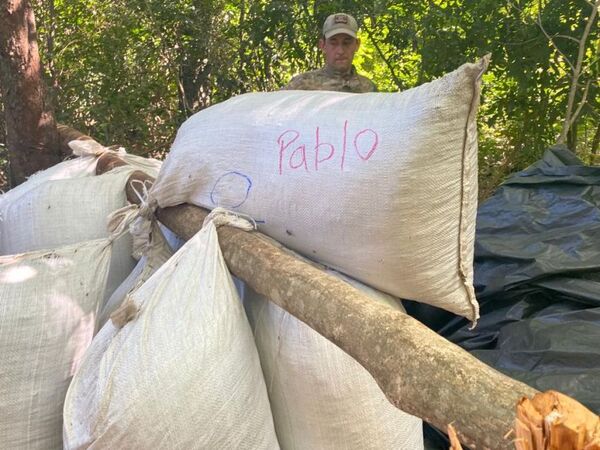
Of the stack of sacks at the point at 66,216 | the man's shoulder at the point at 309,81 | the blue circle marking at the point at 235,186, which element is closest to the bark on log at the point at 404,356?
the blue circle marking at the point at 235,186

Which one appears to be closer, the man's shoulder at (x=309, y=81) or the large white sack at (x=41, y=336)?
the large white sack at (x=41, y=336)

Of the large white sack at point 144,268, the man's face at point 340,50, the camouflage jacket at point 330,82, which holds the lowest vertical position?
the large white sack at point 144,268

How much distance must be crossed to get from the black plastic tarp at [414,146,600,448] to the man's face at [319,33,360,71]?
1347 mm

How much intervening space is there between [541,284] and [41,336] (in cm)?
123

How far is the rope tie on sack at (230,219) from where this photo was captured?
1.37 m

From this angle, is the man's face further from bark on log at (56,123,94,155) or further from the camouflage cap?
bark on log at (56,123,94,155)

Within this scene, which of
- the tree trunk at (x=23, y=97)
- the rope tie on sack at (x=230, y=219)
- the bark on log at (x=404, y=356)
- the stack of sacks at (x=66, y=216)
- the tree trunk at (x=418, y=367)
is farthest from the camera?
the tree trunk at (x=23, y=97)

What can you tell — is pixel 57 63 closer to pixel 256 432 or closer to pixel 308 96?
pixel 308 96

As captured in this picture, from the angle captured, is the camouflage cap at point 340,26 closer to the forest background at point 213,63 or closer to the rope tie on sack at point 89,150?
the forest background at point 213,63

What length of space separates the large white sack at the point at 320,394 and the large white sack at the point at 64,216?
0.71 m

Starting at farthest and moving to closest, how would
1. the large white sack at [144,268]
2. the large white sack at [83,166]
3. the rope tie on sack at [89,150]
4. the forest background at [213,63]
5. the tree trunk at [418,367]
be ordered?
the forest background at [213,63] < the rope tie on sack at [89,150] < the large white sack at [83,166] < the large white sack at [144,268] < the tree trunk at [418,367]

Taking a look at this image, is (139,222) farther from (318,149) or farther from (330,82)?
(330,82)

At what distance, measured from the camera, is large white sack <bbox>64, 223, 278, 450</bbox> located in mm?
1102

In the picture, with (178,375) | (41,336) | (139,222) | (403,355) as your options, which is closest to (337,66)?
(139,222)
